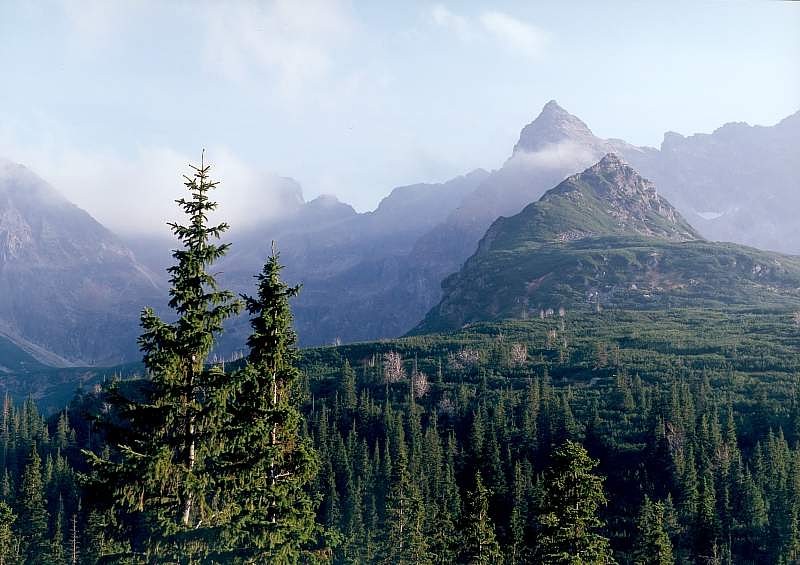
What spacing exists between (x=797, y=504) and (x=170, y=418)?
138 meters

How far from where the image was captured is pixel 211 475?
32.4 m

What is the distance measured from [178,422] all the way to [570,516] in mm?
28401

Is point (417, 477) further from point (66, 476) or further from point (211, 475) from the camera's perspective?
point (211, 475)

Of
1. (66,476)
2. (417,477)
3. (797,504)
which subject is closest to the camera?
(797,504)

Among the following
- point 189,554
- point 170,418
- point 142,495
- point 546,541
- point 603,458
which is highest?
point 170,418

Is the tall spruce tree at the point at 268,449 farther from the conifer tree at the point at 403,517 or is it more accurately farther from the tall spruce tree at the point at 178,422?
the conifer tree at the point at 403,517

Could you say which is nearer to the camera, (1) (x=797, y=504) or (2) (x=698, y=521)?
(2) (x=698, y=521)

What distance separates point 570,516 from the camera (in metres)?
48.8

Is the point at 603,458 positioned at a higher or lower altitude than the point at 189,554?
lower

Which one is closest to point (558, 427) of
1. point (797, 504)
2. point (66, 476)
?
point (797, 504)

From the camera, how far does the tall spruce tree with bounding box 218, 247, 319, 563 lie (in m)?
33.0

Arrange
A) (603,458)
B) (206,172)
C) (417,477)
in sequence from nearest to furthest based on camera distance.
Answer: (206,172)
(417,477)
(603,458)

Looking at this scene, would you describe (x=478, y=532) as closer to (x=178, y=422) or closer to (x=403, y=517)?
(x=403, y=517)

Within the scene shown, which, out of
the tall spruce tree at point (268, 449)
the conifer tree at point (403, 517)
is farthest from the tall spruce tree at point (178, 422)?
the conifer tree at point (403, 517)
